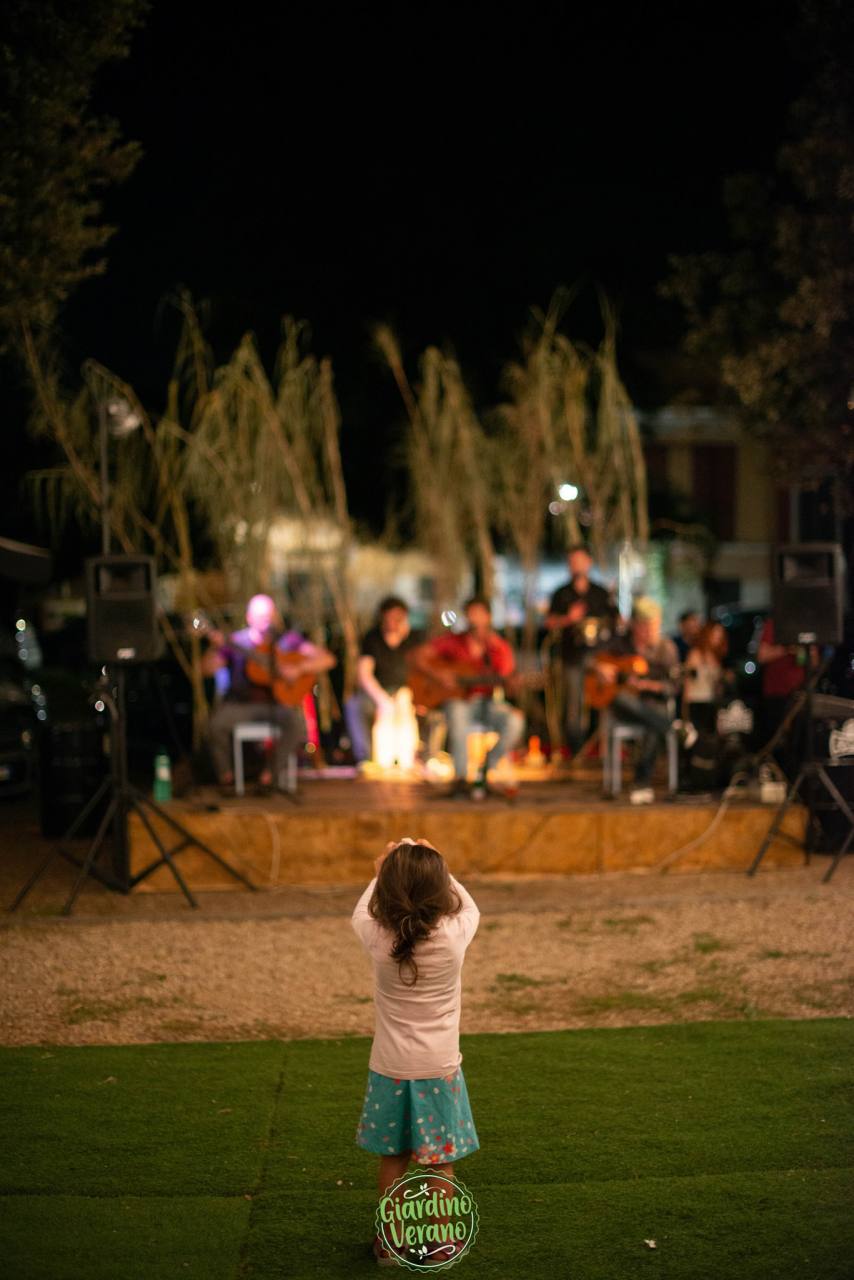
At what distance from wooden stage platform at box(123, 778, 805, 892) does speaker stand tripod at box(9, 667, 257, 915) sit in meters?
0.13

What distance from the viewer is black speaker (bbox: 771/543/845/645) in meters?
8.29

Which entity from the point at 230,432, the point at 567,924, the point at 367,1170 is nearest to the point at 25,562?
the point at 230,432

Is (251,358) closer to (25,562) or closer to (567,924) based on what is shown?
(25,562)

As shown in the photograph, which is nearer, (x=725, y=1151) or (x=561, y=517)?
(x=725, y=1151)

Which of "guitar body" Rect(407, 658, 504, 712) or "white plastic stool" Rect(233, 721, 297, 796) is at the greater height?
"guitar body" Rect(407, 658, 504, 712)

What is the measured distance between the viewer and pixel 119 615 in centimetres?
793

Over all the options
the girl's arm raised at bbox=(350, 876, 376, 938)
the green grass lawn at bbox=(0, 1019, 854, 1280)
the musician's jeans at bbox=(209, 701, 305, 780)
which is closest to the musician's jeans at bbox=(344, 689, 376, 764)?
the musician's jeans at bbox=(209, 701, 305, 780)

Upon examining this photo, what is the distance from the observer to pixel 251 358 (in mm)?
11391

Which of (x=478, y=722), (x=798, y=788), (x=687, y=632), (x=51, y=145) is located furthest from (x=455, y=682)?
(x=51, y=145)

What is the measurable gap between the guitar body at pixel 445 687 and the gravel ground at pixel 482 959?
1.32 m

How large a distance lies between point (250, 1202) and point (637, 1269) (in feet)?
3.60

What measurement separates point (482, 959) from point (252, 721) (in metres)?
3.00

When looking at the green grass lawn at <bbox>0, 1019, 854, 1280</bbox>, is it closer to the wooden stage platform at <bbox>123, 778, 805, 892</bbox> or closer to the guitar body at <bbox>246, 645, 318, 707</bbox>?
the wooden stage platform at <bbox>123, 778, 805, 892</bbox>

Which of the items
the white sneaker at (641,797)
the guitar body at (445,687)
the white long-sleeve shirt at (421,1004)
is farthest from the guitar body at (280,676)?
the white long-sleeve shirt at (421,1004)
